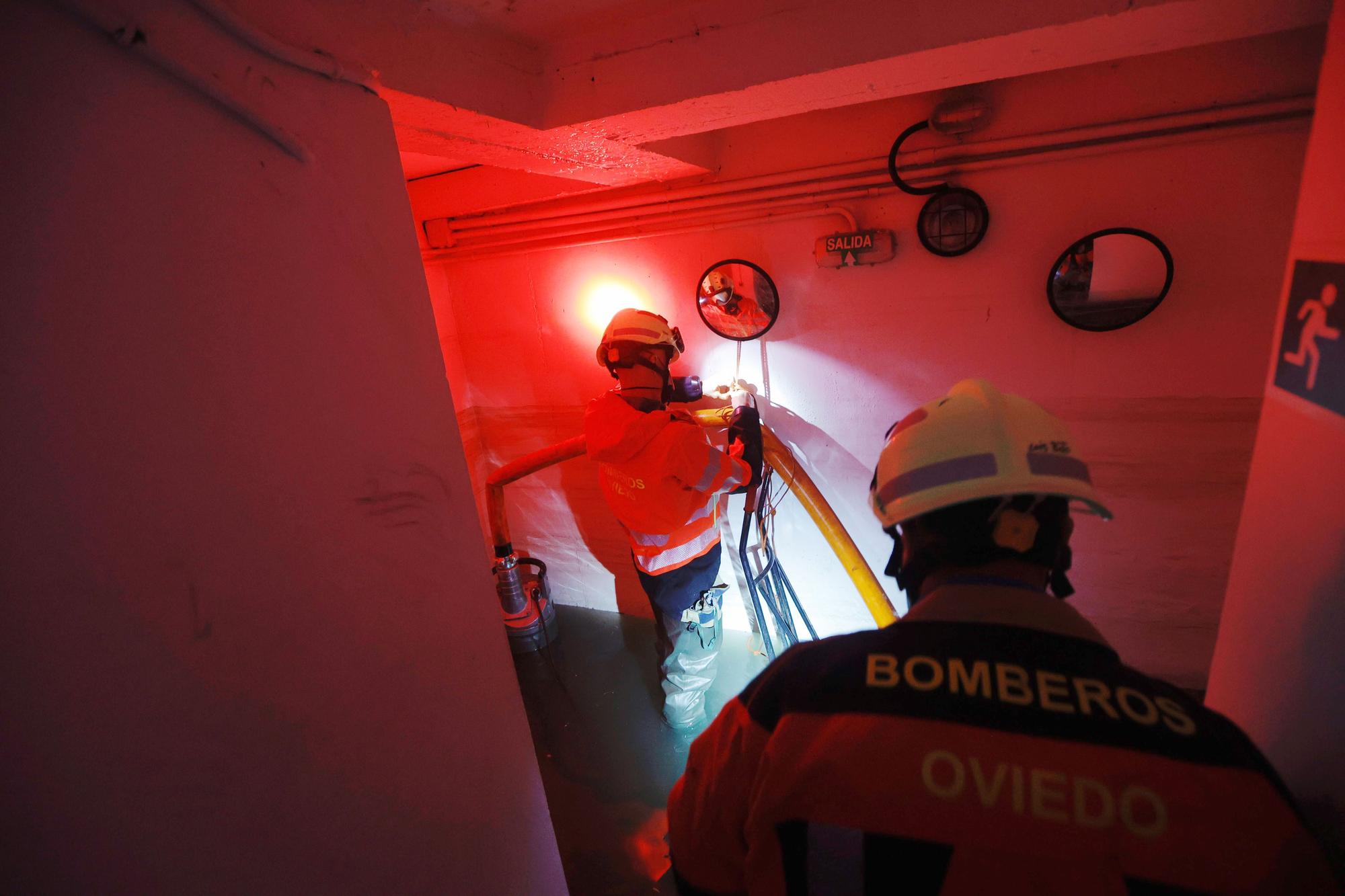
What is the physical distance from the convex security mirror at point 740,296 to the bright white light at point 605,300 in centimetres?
42

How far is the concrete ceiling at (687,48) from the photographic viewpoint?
1282 millimetres

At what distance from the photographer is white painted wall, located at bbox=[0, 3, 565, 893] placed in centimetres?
75

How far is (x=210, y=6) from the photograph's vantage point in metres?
0.90

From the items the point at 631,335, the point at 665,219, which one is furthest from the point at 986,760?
the point at 665,219

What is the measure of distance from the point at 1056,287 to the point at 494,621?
2.62m

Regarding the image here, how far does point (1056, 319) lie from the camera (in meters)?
2.44

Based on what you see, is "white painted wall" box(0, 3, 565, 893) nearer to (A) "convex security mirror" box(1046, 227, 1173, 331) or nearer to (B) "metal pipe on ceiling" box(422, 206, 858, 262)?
(B) "metal pipe on ceiling" box(422, 206, 858, 262)

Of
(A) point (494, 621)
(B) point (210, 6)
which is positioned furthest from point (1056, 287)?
(B) point (210, 6)

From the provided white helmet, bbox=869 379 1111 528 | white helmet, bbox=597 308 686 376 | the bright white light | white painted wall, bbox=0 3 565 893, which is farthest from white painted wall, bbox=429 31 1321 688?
white painted wall, bbox=0 3 565 893

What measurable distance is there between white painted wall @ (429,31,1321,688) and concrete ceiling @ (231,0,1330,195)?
26.3 inches

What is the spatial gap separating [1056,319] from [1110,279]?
235 millimetres

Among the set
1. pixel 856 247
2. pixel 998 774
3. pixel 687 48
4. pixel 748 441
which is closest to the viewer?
pixel 998 774

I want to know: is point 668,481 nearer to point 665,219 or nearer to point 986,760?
point 665,219

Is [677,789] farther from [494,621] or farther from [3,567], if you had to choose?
[3,567]
